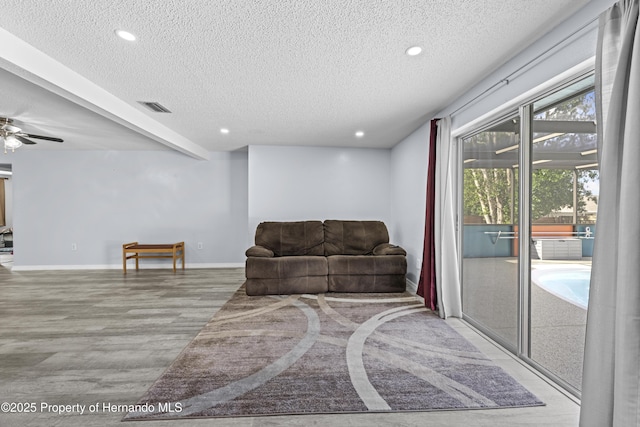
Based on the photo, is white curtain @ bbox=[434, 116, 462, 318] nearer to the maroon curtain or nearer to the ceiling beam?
the maroon curtain

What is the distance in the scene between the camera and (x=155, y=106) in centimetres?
324

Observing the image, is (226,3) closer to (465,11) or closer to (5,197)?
(465,11)

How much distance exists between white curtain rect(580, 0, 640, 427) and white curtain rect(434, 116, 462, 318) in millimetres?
1686

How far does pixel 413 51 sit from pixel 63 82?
283cm

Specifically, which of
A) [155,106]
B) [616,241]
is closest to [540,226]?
[616,241]

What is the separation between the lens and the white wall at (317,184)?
530 cm

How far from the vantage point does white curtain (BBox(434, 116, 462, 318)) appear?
3.09 metres

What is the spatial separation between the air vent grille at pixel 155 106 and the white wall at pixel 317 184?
1.96m

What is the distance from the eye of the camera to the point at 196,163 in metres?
5.79

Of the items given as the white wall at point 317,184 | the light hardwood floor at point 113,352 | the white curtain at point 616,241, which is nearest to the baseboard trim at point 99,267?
the light hardwood floor at point 113,352

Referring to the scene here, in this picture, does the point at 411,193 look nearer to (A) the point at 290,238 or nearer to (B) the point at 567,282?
(A) the point at 290,238

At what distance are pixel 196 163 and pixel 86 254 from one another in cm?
285

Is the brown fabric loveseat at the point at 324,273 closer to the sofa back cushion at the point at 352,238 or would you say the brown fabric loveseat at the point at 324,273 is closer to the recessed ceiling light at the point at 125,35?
the sofa back cushion at the point at 352,238

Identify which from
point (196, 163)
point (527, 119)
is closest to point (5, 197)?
point (196, 163)
